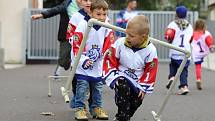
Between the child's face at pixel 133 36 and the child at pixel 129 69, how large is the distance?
0.10 ft

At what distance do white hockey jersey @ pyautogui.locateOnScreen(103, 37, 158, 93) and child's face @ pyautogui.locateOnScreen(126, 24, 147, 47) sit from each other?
0.37 ft

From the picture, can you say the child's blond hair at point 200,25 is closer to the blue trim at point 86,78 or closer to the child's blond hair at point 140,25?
the blue trim at point 86,78

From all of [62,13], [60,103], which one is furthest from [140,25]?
[62,13]

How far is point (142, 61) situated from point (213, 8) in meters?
59.1

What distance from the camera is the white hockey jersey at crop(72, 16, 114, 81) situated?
7.48 meters

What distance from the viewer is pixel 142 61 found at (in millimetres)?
6711

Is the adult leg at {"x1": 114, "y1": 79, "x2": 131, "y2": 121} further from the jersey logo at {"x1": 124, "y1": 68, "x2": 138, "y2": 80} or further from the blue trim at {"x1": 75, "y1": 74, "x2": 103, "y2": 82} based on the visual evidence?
the blue trim at {"x1": 75, "y1": 74, "x2": 103, "y2": 82}

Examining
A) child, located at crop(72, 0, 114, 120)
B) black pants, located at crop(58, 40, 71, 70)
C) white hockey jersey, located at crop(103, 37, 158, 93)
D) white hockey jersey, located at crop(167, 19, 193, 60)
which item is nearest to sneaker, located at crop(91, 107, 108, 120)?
child, located at crop(72, 0, 114, 120)

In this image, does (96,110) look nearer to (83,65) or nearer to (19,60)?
(83,65)

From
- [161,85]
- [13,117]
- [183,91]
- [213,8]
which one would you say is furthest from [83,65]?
[213,8]

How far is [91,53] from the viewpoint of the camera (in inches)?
297

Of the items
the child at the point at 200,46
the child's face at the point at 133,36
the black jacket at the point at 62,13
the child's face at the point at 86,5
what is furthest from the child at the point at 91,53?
the child at the point at 200,46

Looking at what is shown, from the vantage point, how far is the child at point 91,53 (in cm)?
745

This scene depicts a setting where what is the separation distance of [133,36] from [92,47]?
3.73 feet
